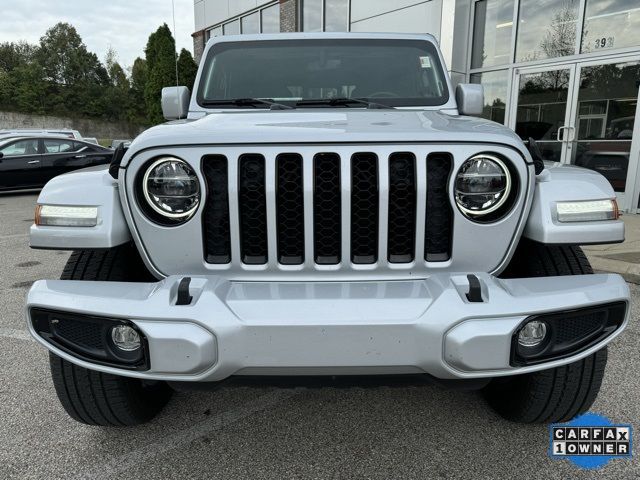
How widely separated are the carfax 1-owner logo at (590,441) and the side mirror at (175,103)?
2.64 metres

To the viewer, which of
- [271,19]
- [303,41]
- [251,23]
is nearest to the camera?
[303,41]

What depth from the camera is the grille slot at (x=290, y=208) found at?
1.71 meters

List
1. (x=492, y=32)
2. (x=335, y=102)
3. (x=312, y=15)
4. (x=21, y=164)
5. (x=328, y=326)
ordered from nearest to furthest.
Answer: (x=328, y=326) → (x=335, y=102) → (x=492, y=32) → (x=21, y=164) → (x=312, y=15)

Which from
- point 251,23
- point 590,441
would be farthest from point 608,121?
point 251,23

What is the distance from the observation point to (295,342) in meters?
1.49

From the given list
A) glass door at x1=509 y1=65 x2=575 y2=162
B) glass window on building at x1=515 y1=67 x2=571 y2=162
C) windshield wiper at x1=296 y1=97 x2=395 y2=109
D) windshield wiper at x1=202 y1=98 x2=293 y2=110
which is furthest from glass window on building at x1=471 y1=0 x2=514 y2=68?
windshield wiper at x1=202 y1=98 x2=293 y2=110

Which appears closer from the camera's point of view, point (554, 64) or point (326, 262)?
point (326, 262)

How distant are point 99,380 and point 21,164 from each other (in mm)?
→ 10956

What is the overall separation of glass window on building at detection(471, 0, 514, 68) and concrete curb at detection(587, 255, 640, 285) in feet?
17.5

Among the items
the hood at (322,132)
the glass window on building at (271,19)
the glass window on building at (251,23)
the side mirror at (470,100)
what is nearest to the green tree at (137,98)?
the glass window on building at (251,23)

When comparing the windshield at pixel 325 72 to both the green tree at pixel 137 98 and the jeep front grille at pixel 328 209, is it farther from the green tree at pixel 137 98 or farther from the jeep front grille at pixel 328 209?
the green tree at pixel 137 98

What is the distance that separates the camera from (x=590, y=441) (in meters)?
2.10

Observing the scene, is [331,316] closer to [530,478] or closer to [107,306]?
[107,306]

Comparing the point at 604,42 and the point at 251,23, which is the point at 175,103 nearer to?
the point at 604,42
